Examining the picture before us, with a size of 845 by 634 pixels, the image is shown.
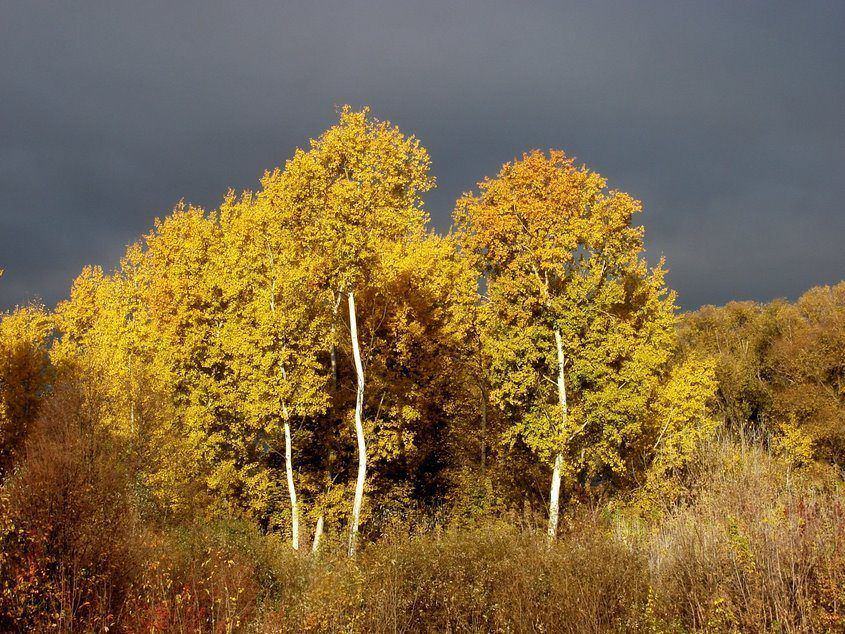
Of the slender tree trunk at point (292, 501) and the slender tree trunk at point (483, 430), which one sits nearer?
the slender tree trunk at point (292, 501)

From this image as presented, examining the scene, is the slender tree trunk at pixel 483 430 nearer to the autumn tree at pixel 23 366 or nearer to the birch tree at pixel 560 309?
the birch tree at pixel 560 309

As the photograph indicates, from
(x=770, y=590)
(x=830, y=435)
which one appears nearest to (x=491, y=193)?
(x=770, y=590)

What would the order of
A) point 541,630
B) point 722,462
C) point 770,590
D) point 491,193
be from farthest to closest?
point 491,193 → point 722,462 → point 541,630 → point 770,590

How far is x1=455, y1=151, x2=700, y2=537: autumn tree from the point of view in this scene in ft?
76.5

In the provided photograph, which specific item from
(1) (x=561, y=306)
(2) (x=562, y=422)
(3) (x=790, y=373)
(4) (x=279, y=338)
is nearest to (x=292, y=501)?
(4) (x=279, y=338)

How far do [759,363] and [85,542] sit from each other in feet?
182

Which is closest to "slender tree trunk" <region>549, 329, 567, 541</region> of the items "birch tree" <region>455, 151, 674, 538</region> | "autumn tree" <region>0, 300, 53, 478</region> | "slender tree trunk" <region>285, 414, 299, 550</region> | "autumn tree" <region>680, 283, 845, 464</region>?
"birch tree" <region>455, 151, 674, 538</region>

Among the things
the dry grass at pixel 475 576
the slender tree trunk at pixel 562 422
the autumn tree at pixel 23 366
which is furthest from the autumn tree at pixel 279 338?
the autumn tree at pixel 23 366

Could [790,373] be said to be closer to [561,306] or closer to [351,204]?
[561,306]

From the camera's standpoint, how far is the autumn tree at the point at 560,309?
23312 mm

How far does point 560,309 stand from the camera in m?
23.6

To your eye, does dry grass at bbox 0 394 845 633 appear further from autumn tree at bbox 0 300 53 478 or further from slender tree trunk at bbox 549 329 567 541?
autumn tree at bbox 0 300 53 478

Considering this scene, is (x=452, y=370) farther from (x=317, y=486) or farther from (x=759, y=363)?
(x=759, y=363)

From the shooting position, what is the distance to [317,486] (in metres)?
25.7
